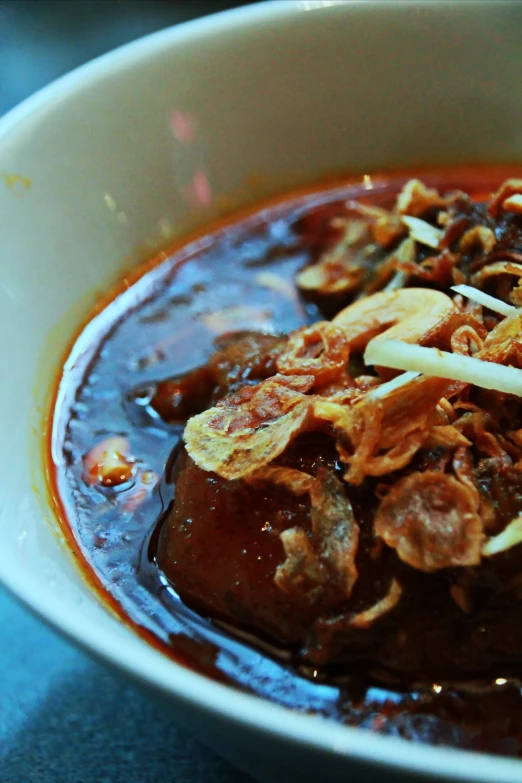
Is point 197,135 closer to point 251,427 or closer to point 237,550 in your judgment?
point 251,427

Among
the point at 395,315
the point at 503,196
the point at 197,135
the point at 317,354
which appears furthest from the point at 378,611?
the point at 197,135

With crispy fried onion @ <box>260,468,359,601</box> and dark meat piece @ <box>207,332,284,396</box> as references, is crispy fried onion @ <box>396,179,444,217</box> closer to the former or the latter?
dark meat piece @ <box>207,332,284,396</box>

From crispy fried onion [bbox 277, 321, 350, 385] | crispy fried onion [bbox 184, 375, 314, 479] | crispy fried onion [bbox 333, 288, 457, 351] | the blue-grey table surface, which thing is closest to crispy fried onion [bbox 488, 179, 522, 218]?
crispy fried onion [bbox 333, 288, 457, 351]

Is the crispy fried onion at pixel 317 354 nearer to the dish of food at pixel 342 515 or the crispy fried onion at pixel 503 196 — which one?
the dish of food at pixel 342 515

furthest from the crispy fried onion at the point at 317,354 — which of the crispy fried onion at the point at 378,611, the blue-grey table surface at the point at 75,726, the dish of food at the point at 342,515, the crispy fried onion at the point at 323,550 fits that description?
the blue-grey table surface at the point at 75,726

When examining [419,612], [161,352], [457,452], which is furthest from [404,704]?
[161,352]

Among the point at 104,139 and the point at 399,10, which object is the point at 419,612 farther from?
the point at 399,10
